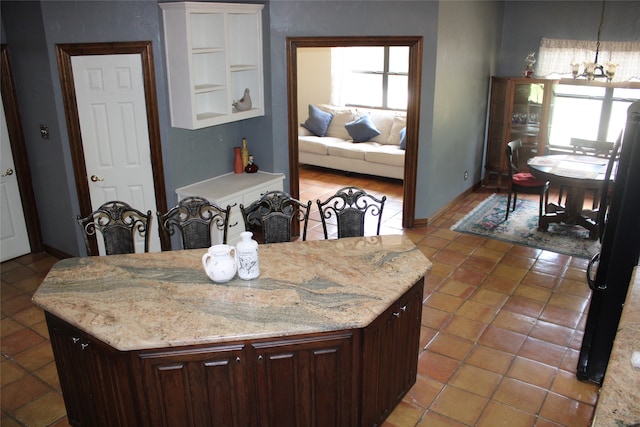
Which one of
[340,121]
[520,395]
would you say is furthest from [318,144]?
[520,395]

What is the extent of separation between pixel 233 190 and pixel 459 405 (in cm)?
296

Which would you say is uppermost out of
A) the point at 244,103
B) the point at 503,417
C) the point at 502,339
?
the point at 244,103

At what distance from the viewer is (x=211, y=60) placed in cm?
539

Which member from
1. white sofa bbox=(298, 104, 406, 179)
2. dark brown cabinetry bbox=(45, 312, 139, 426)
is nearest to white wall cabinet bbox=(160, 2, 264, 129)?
dark brown cabinetry bbox=(45, 312, 139, 426)

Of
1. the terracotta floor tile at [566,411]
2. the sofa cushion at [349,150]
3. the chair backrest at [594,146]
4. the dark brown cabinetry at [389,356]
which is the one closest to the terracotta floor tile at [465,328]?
the terracotta floor tile at [566,411]

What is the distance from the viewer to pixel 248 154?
6020 millimetres

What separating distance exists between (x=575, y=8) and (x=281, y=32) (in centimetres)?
413

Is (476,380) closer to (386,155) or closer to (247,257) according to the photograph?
(247,257)

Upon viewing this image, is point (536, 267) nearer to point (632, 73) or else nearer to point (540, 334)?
point (540, 334)

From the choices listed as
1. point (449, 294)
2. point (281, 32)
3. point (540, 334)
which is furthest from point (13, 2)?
point (540, 334)

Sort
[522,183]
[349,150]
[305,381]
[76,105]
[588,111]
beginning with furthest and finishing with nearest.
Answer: [349,150]
[588,111]
[522,183]
[76,105]
[305,381]

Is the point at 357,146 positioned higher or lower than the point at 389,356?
higher

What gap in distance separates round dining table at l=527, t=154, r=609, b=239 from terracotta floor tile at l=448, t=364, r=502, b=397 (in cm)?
285

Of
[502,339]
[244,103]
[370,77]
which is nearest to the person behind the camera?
[502,339]
